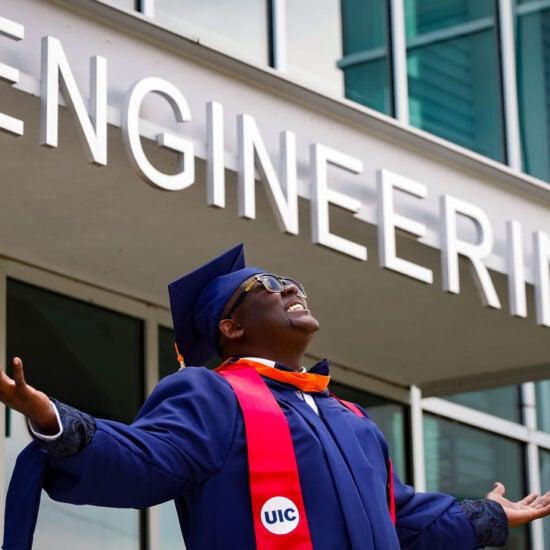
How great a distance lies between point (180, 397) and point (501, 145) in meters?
7.31

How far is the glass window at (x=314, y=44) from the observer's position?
11.1 meters

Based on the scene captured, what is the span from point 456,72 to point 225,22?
2.22 meters

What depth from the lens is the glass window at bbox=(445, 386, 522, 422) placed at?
44.0ft

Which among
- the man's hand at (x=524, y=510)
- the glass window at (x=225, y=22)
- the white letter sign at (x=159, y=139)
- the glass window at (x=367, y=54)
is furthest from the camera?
the glass window at (x=367, y=54)

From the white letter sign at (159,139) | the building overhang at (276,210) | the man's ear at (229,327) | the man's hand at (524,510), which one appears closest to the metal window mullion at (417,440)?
the building overhang at (276,210)

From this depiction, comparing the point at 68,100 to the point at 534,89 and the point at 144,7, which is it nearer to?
the point at 144,7

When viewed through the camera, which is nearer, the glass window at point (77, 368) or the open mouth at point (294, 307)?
the open mouth at point (294, 307)

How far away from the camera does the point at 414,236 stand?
966 cm

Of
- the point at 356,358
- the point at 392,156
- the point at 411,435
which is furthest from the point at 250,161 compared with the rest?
the point at 411,435

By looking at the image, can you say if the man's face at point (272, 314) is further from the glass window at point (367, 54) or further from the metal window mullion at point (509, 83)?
the metal window mullion at point (509, 83)

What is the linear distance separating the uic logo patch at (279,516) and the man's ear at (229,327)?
614 millimetres

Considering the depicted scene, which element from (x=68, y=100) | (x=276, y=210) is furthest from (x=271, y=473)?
(x=276, y=210)

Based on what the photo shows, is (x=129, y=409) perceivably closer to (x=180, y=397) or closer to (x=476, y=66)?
(x=476, y=66)

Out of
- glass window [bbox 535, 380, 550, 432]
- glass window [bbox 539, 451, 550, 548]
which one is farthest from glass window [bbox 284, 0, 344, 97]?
glass window [bbox 539, 451, 550, 548]
